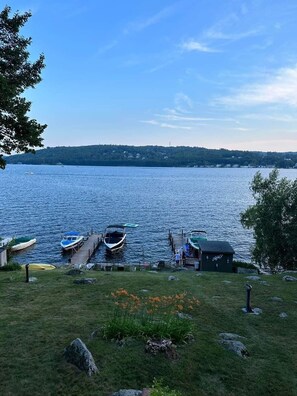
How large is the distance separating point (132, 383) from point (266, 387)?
11.4ft

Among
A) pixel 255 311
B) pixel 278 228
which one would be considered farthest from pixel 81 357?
pixel 278 228

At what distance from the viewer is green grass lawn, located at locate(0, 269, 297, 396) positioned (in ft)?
27.2

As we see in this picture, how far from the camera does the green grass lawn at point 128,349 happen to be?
8281mm

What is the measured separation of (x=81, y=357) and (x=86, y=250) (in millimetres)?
42482

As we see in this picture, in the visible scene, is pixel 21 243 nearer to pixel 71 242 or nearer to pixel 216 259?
pixel 71 242

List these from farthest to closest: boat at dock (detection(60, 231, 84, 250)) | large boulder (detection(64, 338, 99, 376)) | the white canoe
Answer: boat at dock (detection(60, 231, 84, 250))
the white canoe
large boulder (detection(64, 338, 99, 376))

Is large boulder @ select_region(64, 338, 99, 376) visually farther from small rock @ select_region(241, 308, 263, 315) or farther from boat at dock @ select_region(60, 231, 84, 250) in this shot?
boat at dock @ select_region(60, 231, 84, 250)

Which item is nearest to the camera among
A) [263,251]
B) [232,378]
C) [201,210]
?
[232,378]

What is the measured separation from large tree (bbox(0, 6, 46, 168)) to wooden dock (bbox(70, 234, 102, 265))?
31998 millimetres

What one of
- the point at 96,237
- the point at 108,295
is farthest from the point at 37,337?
the point at 96,237

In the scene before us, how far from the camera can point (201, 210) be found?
305 ft

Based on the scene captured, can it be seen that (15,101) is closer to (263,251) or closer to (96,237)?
(263,251)

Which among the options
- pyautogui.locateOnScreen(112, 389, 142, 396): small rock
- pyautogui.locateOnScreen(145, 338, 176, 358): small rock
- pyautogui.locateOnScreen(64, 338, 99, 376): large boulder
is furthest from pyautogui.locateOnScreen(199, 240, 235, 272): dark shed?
pyautogui.locateOnScreen(112, 389, 142, 396): small rock

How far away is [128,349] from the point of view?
9.49m
